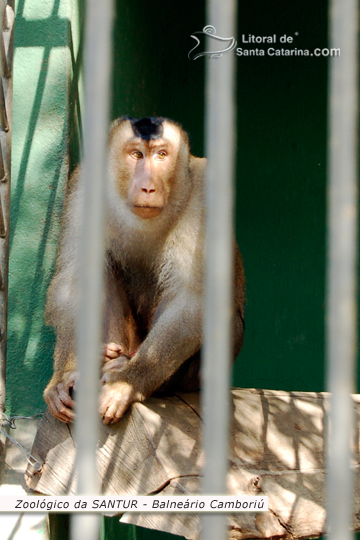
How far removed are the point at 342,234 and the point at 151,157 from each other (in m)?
2.50

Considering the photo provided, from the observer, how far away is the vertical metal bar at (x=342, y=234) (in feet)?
3.84

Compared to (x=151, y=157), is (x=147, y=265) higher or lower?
lower

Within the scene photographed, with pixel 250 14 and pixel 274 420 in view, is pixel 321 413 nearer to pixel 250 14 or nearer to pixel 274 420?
pixel 274 420

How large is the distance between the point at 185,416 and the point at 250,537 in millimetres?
757

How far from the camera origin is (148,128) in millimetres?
3639

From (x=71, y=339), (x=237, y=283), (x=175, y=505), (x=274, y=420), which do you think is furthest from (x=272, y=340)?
(x=175, y=505)

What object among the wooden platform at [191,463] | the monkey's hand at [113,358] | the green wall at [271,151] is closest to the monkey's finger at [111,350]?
the monkey's hand at [113,358]

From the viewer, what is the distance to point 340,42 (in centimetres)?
117

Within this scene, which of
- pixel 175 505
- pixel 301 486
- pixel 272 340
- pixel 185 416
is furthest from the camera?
pixel 272 340

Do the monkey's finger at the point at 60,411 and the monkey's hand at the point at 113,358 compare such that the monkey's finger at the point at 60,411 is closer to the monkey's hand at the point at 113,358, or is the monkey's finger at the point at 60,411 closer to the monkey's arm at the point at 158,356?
the monkey's arm at the point at 158,356

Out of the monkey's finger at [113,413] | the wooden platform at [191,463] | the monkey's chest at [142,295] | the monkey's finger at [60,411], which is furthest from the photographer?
the monkey's chest at [142,295]

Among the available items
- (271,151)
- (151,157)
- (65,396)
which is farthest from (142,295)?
(271,151)

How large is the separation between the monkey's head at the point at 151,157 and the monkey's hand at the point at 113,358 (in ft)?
2.28

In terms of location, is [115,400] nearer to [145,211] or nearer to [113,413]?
[113,413]
